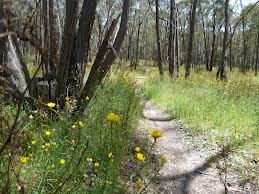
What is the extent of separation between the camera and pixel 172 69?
16.8 m

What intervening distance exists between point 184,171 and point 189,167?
168 mm

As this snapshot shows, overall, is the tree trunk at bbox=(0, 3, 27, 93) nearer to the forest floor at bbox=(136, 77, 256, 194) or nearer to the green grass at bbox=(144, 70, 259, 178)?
the forest floor at bbox=(136, 77, 256, 194)

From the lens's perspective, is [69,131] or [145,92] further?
[145,92]

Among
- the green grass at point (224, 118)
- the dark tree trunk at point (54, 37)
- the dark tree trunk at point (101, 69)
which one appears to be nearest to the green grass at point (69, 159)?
the dark tree trunk at point (101, 69)

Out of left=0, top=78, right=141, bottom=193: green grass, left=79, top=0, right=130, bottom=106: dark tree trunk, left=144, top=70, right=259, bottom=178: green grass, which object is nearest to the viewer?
left=0, top=78, right=141, bottom=193: green grass

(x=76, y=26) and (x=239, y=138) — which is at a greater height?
(x=76, y=26)

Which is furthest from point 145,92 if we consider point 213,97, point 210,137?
point 210,137

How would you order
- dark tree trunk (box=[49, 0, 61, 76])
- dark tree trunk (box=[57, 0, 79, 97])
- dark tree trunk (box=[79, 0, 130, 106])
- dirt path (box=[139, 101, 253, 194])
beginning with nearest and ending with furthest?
1. dirt path (box=[139, 101, 253, 194])
2. dark tree trunk (box=[57, 0, 79, 97])
3. dark tree trunk (box=[79, 0, 130, 106])
4. dark tree trunk (box=[49, 0, 61, 76])

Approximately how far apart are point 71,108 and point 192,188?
2111 mm

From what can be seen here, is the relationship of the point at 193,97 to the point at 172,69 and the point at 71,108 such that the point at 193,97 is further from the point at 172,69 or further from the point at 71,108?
the point at 172,69

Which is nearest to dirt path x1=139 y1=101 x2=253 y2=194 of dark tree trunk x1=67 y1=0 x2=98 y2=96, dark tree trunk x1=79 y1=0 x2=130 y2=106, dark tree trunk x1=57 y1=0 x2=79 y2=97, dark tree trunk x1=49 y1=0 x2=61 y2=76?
dark tree trunk x1=79 y1=0 x2=130 y2=106

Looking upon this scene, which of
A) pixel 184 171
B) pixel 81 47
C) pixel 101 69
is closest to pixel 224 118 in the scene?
pixel 184 171

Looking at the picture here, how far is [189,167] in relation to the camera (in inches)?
187

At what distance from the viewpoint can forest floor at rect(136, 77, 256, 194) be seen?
161 inches
